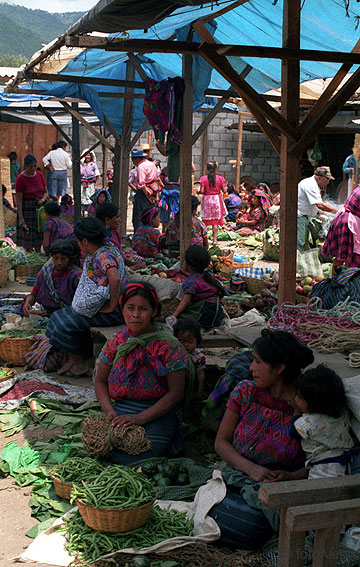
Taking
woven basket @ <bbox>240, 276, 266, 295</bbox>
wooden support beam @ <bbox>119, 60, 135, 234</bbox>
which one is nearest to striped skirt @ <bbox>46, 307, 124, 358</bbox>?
woven basket @ <bbox>240, 276, 266, 295</bbox>

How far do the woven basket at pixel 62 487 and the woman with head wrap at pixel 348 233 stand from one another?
3952 mm

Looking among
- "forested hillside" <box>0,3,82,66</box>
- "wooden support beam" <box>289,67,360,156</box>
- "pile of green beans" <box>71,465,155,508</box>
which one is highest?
"forested hillside" <box>0,3,82,66</box>

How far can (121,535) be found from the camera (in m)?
2.91

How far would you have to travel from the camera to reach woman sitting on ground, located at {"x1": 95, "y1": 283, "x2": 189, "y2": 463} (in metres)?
3.69

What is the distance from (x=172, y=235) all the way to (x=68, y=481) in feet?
19.8

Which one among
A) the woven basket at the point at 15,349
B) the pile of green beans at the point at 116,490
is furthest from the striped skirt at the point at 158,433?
the woven basket at the point at 15,349

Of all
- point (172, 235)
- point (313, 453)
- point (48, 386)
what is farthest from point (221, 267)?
point (313, 453)

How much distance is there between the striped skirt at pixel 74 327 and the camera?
208 inches

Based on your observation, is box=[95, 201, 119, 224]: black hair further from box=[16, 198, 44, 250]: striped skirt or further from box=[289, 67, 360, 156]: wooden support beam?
box=[16, 198, 44, 250]: striped skirt

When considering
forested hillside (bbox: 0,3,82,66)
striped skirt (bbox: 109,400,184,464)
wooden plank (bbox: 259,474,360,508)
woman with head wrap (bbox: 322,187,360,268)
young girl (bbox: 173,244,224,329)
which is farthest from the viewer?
forested hillside (bbox: 0,3,82,66)

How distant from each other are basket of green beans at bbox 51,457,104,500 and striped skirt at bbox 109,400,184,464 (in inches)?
6.9

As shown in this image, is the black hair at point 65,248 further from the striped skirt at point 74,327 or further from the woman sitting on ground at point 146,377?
the woman sitting on ground at point 146,377

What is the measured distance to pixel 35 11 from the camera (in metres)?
136

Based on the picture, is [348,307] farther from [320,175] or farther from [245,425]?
[320,175]
